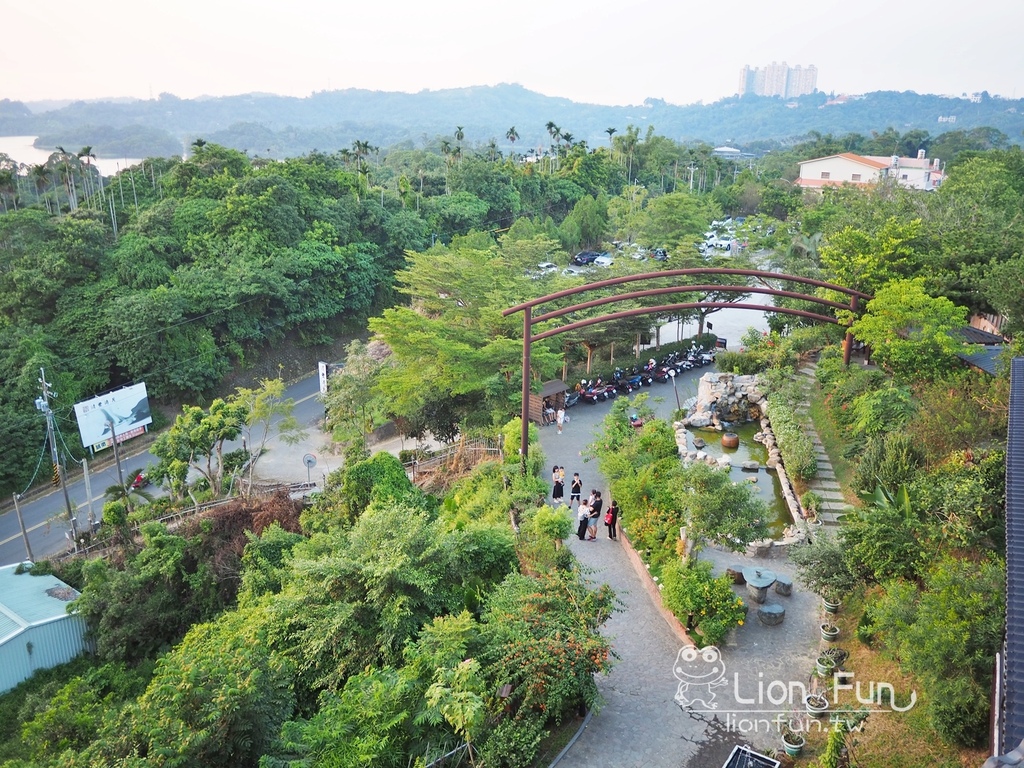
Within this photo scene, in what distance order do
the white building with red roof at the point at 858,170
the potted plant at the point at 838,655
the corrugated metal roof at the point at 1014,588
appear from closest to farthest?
the corrugated metal roof at the point at 1014,588
the potted plant at the point at 838,655
the white building with red roof at the point at 858,170

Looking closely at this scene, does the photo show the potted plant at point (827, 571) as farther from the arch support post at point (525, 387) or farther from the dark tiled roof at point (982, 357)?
the dark tiled roof at point (982, 357)

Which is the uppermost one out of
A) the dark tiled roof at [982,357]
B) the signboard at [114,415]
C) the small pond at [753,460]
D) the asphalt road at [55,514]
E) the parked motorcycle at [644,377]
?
the dark tiled roof at [982,357]

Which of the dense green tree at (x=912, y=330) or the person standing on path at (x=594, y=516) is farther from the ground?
the dense green tree at (x=912, y=330)

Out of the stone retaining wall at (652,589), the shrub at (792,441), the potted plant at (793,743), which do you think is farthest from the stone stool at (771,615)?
the shrub at (792,441)

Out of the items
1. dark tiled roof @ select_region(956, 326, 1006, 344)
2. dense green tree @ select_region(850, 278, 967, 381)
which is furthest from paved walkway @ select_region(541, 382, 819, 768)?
dark tiled roof @ select_region(956, 326, 1006, 344)

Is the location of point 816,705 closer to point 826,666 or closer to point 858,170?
point 826,666

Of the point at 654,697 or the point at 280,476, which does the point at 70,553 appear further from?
the point at 654,697

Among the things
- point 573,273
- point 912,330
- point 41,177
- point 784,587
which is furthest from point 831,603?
point 41,177

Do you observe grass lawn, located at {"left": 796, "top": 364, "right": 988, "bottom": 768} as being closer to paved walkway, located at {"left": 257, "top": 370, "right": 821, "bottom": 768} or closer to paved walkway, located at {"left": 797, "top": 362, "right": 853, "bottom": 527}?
paved walkway, located at {"left": 257, "top": 370, "right": 821, "bottom": 768}
